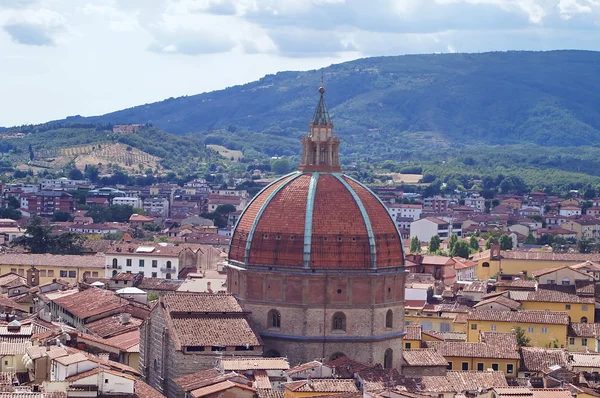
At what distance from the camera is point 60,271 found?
4158 inches

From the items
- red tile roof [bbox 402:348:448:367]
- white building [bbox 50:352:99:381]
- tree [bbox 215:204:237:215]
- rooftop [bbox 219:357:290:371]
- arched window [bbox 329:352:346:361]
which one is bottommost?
tree [bbox 215:204:237:215]

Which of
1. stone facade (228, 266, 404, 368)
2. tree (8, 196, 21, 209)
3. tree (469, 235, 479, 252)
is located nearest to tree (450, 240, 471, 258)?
tree (469, 235, 479, 252)

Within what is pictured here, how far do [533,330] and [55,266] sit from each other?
38429mm

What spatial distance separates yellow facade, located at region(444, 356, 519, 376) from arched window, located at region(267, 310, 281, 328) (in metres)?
8.50

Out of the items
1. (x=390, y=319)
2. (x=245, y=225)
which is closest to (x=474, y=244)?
(x=245, y=225)

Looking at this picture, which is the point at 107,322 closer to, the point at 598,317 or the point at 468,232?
the point at 598,317

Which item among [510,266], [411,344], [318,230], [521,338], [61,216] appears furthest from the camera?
[61,216]

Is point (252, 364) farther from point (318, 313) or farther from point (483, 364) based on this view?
A: point (483, 364)

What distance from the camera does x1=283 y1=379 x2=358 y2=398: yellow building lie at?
50.3 meters

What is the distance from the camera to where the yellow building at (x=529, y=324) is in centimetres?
7562

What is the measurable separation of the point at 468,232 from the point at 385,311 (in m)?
112

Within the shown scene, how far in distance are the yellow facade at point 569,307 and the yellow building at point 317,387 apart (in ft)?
105

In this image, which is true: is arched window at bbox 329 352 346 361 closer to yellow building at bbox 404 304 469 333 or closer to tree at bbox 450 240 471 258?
yellow building at bbox 404 304 469 333

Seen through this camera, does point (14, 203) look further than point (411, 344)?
Yes
